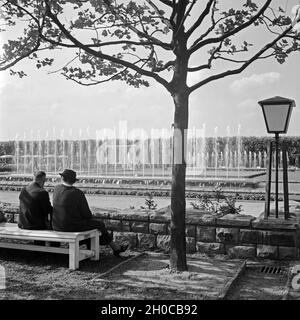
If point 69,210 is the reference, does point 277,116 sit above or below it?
above

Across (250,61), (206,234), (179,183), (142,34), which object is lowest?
(206,234)

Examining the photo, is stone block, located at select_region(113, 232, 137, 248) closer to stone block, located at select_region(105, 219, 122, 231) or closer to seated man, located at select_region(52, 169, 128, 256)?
stone block, located at select_region(105, 219, 122, 231)

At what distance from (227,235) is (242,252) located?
0.26 meters

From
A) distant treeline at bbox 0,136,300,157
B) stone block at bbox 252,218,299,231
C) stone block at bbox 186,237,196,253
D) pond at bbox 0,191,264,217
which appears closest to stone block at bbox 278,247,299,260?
stone block at bbox 252,218,299,231

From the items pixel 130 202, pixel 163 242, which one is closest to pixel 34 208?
pixel 163 242

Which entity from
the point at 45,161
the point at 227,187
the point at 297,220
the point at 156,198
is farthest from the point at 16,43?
the point at 45,161

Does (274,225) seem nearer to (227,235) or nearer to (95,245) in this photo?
(227,235)

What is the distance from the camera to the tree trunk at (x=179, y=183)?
4961 mm

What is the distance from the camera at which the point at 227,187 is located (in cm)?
1444

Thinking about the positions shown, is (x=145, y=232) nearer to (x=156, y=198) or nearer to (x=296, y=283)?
(x=296, y=283)

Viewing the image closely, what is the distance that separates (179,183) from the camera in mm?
4980
